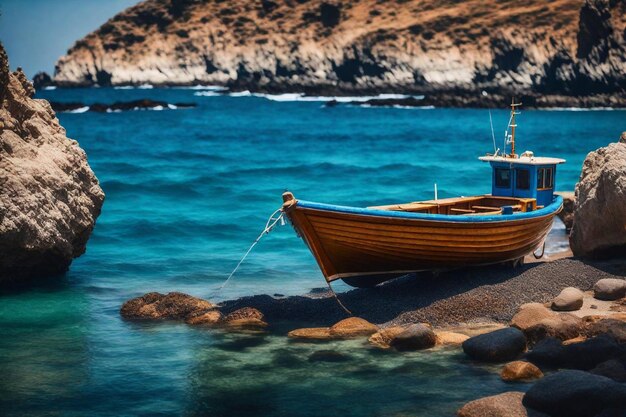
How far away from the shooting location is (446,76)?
154000mm

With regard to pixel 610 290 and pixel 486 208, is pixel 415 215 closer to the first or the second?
pixel 486 208

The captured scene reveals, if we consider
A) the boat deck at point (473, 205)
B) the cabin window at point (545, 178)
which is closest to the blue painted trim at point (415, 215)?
the boat deck at point (473, 205)

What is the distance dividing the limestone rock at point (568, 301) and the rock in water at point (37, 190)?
33.9 feet

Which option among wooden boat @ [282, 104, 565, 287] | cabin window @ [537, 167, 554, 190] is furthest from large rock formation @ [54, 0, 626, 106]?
wooden boat @ [282, 104, 565, 287]

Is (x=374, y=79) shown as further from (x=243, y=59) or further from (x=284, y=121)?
(x=284, y=121)

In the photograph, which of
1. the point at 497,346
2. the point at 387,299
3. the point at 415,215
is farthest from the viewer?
the point at 387,299

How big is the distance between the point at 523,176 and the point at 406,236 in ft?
16.6

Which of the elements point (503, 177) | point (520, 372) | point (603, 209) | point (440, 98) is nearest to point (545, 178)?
point (503, 177)

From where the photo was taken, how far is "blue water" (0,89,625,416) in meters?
14.0

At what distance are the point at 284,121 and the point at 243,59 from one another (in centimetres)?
10111

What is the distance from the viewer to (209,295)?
2069 cm

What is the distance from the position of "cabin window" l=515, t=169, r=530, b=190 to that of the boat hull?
2.27 meters

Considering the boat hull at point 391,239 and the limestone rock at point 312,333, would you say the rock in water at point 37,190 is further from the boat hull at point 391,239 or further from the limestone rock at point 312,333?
the limestone rock at point 312,333

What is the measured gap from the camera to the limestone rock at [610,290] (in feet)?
58.6
